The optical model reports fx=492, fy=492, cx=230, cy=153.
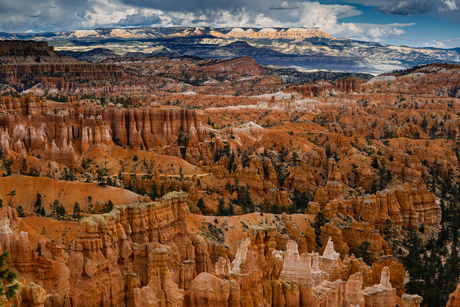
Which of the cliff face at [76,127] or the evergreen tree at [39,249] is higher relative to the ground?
the cliff face at [76,127]

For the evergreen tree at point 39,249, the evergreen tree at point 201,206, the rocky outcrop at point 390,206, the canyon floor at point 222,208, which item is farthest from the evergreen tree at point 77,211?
the rocky outcrop at point 390,206

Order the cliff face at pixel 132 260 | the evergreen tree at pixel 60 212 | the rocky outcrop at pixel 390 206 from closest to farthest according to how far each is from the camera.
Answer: the cliff face at pixel 132 260 < the evergreen tree at pixel 60 212 < the rocky outcrop at pixel 390 206

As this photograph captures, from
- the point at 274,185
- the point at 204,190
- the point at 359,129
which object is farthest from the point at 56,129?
the point at 359,129

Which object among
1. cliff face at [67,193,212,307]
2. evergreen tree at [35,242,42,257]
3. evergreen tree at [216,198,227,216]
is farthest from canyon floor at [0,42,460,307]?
evergreen tree at [35,242,42,257]

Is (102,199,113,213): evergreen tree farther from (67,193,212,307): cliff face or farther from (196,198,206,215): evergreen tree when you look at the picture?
(67,193,212,307): cliff face

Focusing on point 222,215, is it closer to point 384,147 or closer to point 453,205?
point 453,205

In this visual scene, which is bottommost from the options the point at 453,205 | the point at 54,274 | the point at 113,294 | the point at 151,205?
the point at 453,205

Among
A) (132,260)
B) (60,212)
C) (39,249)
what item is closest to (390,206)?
(60,212)

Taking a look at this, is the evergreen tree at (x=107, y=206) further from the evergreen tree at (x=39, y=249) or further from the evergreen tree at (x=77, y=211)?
the evergreen tree at (x=39, y=249)

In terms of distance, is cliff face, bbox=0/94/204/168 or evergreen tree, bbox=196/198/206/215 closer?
evergreen tree, bbox=196/198/206/215

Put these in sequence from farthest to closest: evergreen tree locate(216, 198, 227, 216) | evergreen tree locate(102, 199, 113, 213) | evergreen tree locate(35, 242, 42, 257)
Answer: evergreen tree locate(216, 198, 227, 216)
evergreen tree locate(102, 199, 113, 213)
evergreen tree locate(35, 242, 42, 257)

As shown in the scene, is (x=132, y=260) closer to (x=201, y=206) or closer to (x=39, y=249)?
(x=39, y=249)
